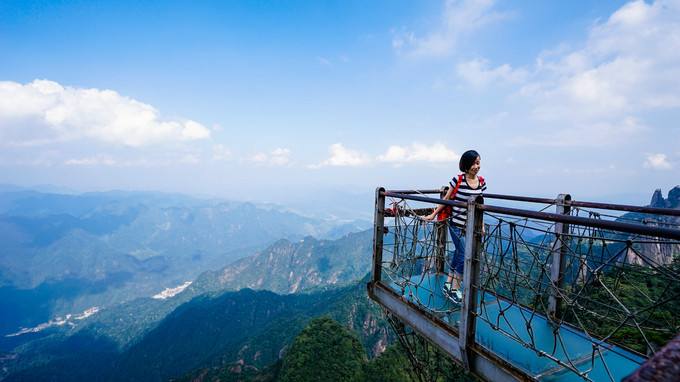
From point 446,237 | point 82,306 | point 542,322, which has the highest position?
point 446,237

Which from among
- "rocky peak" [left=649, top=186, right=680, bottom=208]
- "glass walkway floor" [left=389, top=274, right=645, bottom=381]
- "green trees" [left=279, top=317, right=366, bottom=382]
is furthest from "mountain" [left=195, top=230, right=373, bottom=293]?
"glass walkway floor" [left=389, top=274, right=645, bottom=381]

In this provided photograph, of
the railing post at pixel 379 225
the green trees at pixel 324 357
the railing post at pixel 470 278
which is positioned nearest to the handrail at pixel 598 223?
the railing post at pixel 470 278

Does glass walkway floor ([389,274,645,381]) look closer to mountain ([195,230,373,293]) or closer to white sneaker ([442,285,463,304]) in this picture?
white sneaker ([442,285,463,304])

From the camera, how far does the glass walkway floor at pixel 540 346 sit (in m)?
3.59

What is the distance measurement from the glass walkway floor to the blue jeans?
59 centimetres

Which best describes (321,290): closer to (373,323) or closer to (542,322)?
(373,323)

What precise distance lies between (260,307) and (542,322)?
121394mm

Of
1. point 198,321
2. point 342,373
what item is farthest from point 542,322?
point 198,321

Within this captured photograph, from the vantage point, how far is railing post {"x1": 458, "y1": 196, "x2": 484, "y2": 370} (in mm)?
3514

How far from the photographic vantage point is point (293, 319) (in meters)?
89.1

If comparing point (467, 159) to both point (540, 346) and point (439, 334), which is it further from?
point (540, 346)

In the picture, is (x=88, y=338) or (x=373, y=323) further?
(x=88, y=338)

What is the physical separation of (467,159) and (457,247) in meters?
1.42

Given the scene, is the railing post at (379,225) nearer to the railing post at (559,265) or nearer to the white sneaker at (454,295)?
the white sneaker at (454,295)
